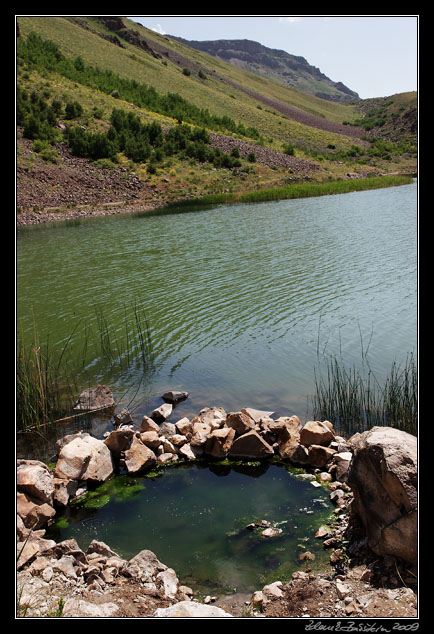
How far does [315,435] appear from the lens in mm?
7426

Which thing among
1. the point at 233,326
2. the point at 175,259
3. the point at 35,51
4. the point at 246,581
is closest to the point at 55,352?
the point at 233,326

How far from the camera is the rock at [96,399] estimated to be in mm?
9586

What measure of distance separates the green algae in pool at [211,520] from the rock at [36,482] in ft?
1.39

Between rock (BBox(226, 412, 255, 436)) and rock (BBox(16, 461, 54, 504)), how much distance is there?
2870mm

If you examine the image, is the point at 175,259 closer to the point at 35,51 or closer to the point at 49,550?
the point at 49,550

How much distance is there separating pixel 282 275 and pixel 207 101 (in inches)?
3313

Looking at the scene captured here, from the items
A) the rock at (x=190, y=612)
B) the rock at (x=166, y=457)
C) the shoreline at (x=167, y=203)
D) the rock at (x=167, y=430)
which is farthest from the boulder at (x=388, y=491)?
the shoreline at (x=167, y=203)

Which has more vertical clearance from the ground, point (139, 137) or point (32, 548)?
point (139, 137)

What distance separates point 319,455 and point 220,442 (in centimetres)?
155

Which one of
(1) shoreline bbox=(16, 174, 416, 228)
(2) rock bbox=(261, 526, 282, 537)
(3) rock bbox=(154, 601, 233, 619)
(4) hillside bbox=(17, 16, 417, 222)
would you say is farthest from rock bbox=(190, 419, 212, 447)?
(4) hillside bbox=(17, 16, 417, 222)

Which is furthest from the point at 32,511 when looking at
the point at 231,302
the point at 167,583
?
the point at 231,302

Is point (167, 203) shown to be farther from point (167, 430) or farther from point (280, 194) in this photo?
point (167, 430)

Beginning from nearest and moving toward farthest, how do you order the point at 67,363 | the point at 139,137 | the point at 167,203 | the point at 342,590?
the point at 342,590
the point at 67,363
the point at 167,203
the point at 139,137

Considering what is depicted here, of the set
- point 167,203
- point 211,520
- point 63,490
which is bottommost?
point 211,520
